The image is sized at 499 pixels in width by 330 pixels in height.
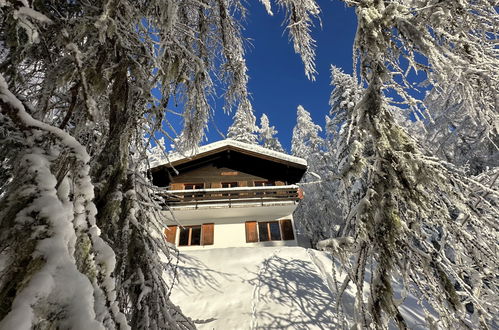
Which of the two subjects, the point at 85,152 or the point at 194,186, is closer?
the point at 85,152

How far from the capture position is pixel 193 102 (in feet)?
9.27

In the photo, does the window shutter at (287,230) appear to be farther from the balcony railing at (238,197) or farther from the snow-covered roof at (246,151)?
the snow-covered roof at (246,151)

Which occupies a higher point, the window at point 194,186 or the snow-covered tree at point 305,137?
the snow-covered tree at point 305,137

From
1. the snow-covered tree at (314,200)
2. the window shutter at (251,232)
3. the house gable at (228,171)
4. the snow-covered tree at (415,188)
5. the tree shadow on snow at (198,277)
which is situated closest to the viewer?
the snow-covered tree at (415,188)

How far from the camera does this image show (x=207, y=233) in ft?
47.9

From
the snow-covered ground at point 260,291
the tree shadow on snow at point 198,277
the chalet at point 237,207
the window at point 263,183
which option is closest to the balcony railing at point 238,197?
the chalet at point 237,207

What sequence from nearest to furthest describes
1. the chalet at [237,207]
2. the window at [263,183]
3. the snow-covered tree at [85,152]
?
the snow-covered tree at [85,152], the chalet at [237,207], the window at [263,183]

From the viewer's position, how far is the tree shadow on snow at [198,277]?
870 centimetres

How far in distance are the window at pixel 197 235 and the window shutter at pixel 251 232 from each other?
1969 mm

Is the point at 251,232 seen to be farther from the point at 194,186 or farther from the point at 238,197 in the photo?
the point at 194,186

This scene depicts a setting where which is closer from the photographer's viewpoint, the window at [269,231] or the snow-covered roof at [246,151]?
the window at [269,231]

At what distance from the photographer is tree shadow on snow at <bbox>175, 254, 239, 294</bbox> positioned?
8.70 meters

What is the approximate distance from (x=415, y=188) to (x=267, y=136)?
104ft

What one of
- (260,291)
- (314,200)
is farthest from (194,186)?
(314,200)
